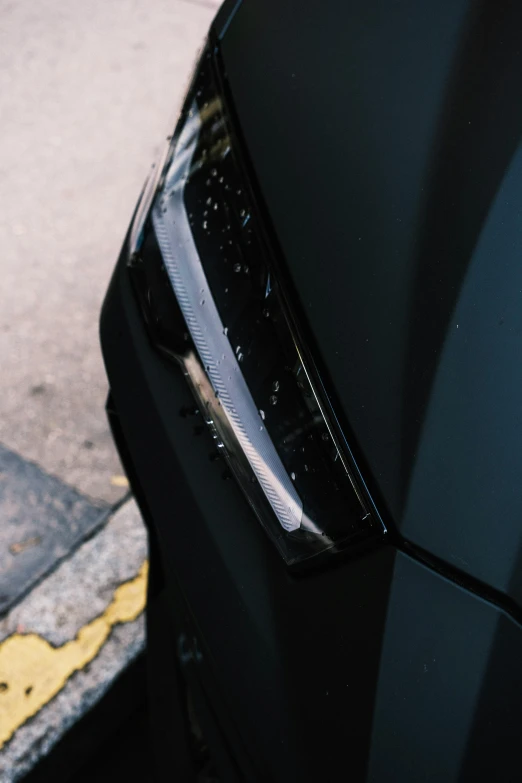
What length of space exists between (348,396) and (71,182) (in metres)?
2.71

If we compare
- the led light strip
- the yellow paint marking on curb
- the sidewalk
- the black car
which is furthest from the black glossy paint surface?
the sidewalk

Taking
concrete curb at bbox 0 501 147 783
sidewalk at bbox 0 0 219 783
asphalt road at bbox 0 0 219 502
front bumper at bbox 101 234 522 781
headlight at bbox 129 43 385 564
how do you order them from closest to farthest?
1. front bumper at bbox 101 234 522 781
2. headlight at bbox 129 43 385 564
3. concrete curb at bbox 0 501 147 783
4. sidewalk at bbox 0 0 219 783
5. asphalt road at bbox 0 0 219 502

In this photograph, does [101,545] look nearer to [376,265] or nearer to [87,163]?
[376,265]

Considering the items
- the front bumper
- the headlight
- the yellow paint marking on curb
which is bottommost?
the yellow paint marking on curb

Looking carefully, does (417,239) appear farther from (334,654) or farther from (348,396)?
(334,654)

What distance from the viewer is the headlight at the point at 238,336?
3.15 feet

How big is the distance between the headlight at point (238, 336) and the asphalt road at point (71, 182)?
1.20 meters

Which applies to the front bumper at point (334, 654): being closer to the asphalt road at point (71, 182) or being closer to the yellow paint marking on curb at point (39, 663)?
the yellow paint marking on curb at point (39, 663)

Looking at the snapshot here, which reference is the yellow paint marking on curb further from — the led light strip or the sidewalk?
the led light strip

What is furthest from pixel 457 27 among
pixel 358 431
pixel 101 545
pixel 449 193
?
pixel 101 545

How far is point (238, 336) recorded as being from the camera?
1048 millimetres

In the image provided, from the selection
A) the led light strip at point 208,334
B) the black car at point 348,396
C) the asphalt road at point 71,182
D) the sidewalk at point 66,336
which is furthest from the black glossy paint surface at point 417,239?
the asphalt road at point 71,182

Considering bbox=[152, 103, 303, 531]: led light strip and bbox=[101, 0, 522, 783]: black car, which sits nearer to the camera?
bbox=[101, 0, 522, 783]: black car

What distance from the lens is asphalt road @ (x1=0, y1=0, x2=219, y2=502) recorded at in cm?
243
